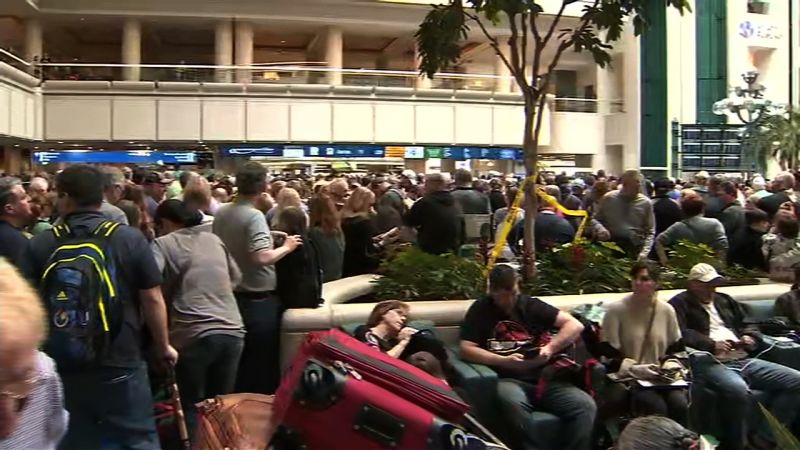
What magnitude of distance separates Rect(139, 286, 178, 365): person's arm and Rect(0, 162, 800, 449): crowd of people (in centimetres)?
1

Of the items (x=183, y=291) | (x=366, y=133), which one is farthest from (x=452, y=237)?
(x=366, y=133)

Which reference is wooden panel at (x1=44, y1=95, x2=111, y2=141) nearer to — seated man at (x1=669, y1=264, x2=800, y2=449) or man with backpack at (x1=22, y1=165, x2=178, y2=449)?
seated man at (x1=669, y1=264, x2=800, y2=449)

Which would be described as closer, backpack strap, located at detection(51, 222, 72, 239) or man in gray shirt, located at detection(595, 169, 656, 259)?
backpack strap, located at detection(51, 222, 72, 239)

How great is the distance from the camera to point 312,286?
6.27 metres

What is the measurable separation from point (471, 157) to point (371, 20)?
927cm

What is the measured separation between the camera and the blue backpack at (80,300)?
350 centimetres

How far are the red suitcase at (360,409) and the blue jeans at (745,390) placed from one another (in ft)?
9.47

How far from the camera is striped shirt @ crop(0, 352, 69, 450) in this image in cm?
227

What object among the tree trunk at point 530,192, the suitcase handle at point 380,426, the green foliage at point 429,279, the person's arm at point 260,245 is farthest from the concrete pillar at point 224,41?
the suitcase handle at point 380,426

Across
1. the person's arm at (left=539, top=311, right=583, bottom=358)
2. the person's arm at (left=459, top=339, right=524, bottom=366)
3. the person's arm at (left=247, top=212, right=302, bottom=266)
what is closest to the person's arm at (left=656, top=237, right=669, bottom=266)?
the person's arm at (left=539, top=311, right=583, bottom=358)

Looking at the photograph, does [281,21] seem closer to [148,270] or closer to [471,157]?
[471,157]

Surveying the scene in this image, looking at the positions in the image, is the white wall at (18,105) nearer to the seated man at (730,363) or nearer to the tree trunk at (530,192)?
the tree trunk at (530,192)

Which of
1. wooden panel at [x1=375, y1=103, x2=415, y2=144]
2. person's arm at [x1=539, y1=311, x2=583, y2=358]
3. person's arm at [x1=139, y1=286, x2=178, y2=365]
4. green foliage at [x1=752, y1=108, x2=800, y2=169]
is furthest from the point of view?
green foliage at [x1=752, y1=108, x2=800, y2=169]

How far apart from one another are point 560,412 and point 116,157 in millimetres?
37344
